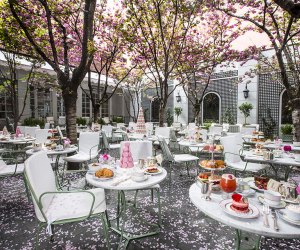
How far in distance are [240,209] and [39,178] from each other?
1843 mm

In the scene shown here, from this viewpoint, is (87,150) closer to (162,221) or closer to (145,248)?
(162,221)

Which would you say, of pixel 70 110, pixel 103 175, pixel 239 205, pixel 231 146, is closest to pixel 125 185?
pixel 103 175

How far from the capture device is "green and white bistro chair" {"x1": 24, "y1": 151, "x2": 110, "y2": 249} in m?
1.89

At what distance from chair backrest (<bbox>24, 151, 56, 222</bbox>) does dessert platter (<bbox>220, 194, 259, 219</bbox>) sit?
1.60 meters

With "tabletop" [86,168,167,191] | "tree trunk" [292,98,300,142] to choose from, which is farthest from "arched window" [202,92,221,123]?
"tabletop" [86,168,167,191]

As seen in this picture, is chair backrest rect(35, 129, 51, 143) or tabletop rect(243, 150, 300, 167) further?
chair backrest rect(35, 129, 51, 143)

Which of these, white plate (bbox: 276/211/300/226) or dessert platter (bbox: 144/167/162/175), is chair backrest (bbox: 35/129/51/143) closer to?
dessert platter (bbox: 144/167/162/175)

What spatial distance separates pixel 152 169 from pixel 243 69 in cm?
1183

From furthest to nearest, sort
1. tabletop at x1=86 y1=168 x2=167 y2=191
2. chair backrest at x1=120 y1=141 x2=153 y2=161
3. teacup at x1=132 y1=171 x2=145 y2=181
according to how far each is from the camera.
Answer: chair backrest at x1=120 y1=141 x2=153 y2=161 < teacup at x1=132 y1=171 x2=145 y2=181 < tabletop at x1=86 y1=168 x2=167 y2=191

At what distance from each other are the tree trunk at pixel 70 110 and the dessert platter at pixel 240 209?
439 cm

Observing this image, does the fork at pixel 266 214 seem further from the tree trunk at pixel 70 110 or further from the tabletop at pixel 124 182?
the tree trunk at pixel 70 110

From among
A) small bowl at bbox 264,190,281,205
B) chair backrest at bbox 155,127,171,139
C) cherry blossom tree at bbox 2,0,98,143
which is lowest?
small bowl at bbox 264,190,281,205

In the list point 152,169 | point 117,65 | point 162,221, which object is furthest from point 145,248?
point 117,65

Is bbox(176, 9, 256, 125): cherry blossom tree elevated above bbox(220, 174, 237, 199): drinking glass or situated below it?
above
